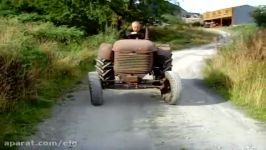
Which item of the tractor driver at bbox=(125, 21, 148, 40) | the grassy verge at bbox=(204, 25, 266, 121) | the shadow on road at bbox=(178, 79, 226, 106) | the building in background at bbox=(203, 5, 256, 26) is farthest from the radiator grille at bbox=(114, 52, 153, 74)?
the building in background at bbox=(203, 5, 256, 26)

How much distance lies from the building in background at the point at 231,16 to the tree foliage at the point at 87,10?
4224cm

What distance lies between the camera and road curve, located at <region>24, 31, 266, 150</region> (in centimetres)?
775

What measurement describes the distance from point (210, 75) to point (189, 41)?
25.9 metres

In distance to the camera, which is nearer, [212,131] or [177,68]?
[212,131]

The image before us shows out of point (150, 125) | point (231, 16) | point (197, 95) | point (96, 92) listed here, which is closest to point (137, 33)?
point (96, 92)

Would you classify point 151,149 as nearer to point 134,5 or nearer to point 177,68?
point 177,68

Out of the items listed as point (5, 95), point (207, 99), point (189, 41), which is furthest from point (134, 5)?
point (5, 95)

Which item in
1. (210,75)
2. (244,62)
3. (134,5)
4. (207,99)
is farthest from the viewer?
(134,5)

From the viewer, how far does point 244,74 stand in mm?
12547

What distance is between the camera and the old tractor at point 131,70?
11.1m

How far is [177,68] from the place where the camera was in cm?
1914

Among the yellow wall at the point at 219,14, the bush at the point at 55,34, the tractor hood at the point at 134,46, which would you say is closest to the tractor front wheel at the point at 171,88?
the tractor hood at the point at 134,46

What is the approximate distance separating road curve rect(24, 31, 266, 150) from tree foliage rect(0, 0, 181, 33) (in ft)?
50.5

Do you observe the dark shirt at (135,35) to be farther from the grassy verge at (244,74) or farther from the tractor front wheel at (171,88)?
the grassy verge at (244,74)
